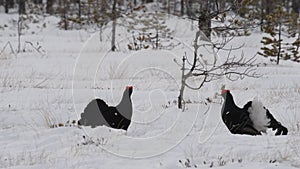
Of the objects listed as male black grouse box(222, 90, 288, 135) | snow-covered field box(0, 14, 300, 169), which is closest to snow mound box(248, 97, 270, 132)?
male black grouse box(222, 90, 288, 135)

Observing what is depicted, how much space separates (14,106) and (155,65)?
4597mm

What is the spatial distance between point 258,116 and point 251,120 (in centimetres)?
10

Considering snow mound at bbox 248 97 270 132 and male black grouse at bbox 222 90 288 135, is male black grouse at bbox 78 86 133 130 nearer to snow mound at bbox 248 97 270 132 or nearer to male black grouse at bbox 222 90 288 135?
male black grouse at bbox 222 90 288 135

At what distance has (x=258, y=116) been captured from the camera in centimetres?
531

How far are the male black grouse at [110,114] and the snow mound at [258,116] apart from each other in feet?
5.28

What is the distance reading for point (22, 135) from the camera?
5.30 metres

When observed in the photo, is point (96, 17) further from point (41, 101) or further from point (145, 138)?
point (145, 138)

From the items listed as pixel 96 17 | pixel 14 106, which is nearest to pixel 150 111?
pixel 14 106

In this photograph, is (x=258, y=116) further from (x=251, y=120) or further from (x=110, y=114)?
(x=110, y=114)

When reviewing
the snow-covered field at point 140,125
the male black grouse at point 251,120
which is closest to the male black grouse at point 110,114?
the snow-covered field at point 140,125

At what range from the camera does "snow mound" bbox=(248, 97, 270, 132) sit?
5.28 metres

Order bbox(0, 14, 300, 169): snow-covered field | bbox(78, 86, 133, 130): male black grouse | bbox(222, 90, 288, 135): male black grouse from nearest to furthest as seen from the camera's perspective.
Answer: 1. bbox(0, 14, 300, 169): snow-covered field
2. bbox(222, 90, 288, 135): male black grouse
3. bbox(78, 86, 133, 130): male black grouse

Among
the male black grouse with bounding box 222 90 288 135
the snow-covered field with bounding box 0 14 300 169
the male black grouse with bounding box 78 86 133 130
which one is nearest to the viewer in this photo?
the snow-covered field with bounding box 0 14 300 169

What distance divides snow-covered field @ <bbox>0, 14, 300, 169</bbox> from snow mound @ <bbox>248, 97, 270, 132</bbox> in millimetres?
145
